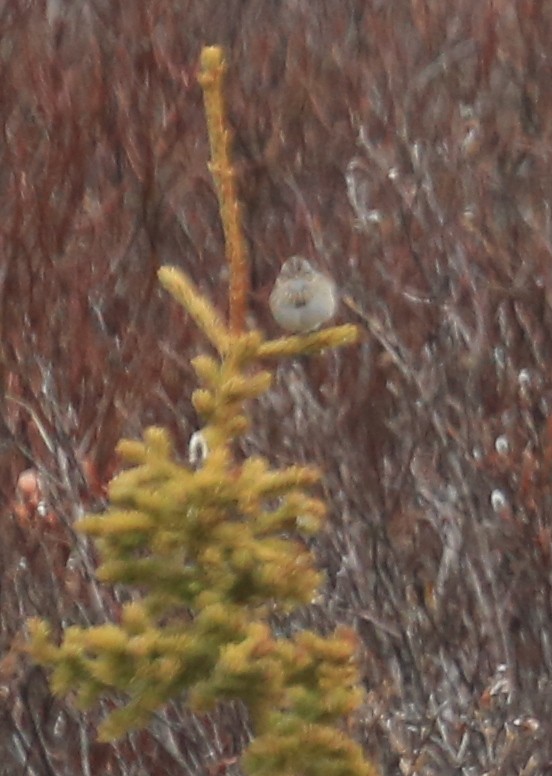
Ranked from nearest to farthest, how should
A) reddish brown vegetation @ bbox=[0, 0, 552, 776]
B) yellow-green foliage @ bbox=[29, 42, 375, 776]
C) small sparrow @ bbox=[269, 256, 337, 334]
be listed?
yellow-green foliage @ bbox=[29, 42, 375, 776]
small sparrow @ bbox=[269, 256, 337, 334]
reddish brown vegetation @ bbox=[0, 0, 552, 776]

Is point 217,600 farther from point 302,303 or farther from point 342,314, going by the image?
point 342,314

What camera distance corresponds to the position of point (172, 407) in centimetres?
418

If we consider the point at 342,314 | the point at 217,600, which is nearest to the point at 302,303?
the point at 217,600

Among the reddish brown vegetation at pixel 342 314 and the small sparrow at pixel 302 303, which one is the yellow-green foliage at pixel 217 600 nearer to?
the small sparrow at pixel 302 303

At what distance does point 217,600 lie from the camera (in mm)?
1471

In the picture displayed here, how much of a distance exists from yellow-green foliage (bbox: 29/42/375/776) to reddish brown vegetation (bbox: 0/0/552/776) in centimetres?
109

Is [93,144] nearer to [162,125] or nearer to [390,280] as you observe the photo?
[162,125]

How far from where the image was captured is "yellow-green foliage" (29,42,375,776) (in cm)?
147

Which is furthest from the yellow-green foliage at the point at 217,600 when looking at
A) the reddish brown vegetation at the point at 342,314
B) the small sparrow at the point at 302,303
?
the reddish brown vegetation at the point at 342,314

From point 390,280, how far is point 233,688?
11.3 ft

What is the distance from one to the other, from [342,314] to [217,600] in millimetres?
3328

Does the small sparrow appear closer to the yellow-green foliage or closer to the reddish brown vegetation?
the yellow-green foliage

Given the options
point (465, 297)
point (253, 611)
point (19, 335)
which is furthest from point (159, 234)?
point (253, 611)

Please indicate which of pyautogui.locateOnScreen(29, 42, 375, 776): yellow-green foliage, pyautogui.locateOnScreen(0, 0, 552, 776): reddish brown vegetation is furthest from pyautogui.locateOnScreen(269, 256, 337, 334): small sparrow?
pyautogui.locateOnScreen(0, 0, 552, 776): reddish brown vegetation
